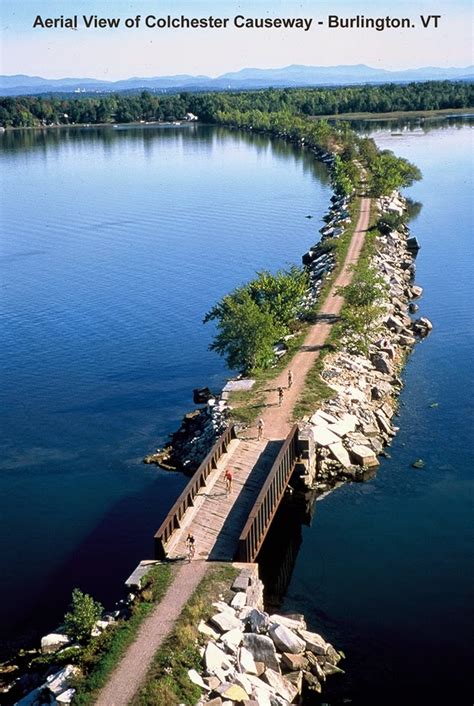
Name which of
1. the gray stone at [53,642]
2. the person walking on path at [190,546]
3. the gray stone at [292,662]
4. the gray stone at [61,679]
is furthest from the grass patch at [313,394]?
the gray stone at [61,679]

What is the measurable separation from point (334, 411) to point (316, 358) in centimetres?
858

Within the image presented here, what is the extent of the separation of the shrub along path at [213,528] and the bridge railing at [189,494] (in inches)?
25.0

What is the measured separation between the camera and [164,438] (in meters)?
59.2

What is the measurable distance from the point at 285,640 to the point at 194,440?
22358 mm

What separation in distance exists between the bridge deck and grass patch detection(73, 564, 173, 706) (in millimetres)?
2635

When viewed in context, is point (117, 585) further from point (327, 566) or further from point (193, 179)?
point (193, 179)

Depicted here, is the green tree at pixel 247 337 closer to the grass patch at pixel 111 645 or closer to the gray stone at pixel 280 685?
the grass patch at pixel 111 645

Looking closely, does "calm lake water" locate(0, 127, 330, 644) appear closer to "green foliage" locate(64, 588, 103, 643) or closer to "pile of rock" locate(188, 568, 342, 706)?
"green foliage" locate(64, 588, 103, 643)

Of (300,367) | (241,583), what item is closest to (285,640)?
(241,583)

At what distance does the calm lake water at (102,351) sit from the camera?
152 ft

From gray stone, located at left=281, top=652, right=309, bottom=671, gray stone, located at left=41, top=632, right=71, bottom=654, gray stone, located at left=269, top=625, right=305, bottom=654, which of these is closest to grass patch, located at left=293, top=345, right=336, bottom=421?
gray stone, located at left=269, top=625, right=305, bottom=654

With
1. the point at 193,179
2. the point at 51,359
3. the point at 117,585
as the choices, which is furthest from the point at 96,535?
the point at 193,179

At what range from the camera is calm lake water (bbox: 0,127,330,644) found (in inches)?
1826

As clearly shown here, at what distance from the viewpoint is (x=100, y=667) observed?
31.8 m
